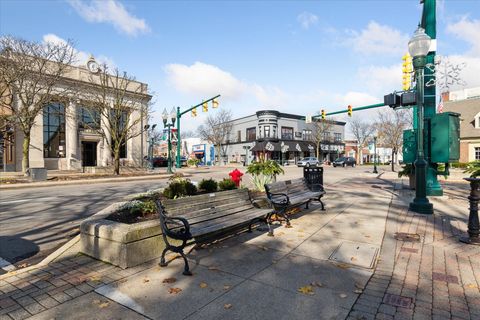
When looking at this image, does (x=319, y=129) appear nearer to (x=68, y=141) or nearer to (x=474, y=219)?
(x=68, y=141)

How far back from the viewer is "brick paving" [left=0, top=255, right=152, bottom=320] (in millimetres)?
3160

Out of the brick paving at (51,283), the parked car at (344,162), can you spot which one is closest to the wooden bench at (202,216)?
the brick paving at (51,283)

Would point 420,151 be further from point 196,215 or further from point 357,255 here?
point 196,215

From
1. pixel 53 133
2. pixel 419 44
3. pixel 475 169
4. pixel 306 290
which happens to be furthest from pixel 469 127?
pixel 53 133

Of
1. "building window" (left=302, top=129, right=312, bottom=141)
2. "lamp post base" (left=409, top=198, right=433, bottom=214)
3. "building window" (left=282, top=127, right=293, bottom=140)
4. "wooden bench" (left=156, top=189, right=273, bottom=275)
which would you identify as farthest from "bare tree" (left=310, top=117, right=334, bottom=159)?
"wooden bench" (left=156, top=189, right=273, bottom=275)

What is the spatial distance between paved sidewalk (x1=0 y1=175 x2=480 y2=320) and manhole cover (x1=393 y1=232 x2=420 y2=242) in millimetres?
26

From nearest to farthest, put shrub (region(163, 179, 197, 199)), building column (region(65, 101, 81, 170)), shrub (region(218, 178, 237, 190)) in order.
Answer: shrub (region(163, 179, 197, 199)), shrub (region(218, 178, 237, 190)), building column (region(65, 101, 81, 170))

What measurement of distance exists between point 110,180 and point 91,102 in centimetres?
926

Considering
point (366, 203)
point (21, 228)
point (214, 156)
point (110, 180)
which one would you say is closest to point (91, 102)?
point (110, 180)

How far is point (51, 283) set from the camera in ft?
12.2

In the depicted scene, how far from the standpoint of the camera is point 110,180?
67.2 feet

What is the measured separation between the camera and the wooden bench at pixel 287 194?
6543 mm

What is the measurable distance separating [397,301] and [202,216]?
9.83ft

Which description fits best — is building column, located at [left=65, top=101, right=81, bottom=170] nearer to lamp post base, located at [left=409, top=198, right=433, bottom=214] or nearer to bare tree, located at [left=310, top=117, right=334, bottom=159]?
lamp post base, located at [left=409, top=198, right=433, bottom=214]
